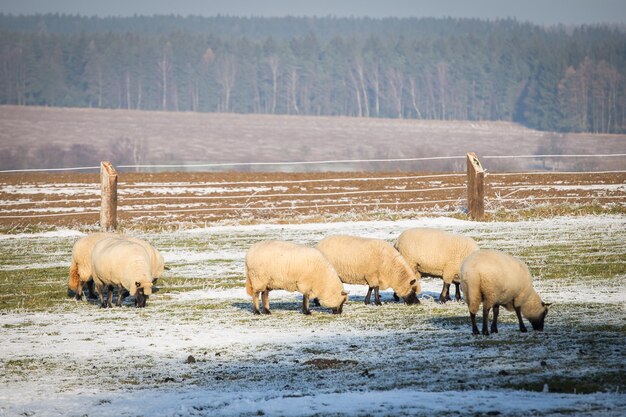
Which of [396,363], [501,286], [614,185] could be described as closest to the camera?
[396,363]

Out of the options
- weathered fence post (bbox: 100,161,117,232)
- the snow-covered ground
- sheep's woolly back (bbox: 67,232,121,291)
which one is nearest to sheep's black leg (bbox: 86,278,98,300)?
sheep's woolly back (bbox: 67,232,121,291)

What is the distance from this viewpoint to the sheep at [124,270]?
15305mm

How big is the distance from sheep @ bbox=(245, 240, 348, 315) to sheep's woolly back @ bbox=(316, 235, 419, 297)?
3.08 feet

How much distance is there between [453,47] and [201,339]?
599ft

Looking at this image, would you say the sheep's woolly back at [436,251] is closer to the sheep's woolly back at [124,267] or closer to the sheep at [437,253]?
the sheep at [437,253]

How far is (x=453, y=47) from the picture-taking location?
18900 centimetres

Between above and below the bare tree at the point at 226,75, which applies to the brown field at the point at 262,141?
below

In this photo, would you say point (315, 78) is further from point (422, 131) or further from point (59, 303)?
point (59, 303)

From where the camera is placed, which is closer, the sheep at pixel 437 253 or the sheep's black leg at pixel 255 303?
the sheep's black leg at pixel 255 303

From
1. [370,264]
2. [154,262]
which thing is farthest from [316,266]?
[154,262]

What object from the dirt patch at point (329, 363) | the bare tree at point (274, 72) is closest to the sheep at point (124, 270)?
the dirt patch at point (329, 363)

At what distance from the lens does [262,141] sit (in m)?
115

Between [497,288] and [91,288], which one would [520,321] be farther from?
[91,288]

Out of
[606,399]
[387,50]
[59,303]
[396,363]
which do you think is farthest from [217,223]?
[387,50]
